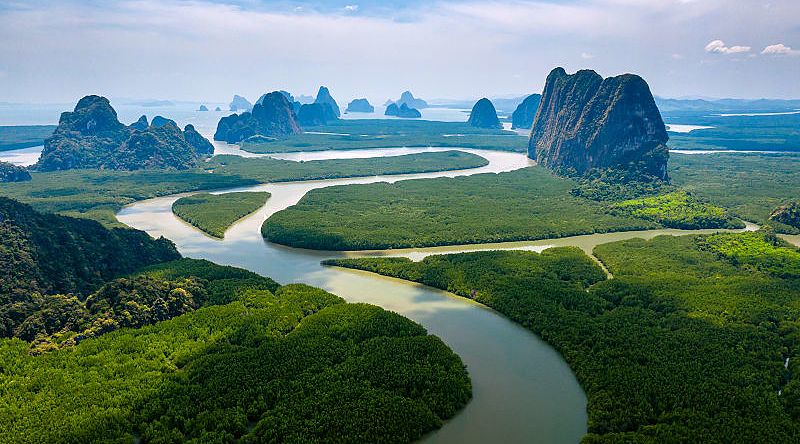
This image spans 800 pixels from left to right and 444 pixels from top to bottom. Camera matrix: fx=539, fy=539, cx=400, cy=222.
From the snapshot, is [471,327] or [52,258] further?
[52,258]

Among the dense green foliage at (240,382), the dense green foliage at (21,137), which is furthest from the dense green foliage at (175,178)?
the dense green foliage at (21,137)

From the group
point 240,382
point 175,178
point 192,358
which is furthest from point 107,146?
point 240,382

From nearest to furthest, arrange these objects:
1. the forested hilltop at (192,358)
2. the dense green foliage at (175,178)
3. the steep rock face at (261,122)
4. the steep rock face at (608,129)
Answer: the forested hilltop at (192,358)
the dense green foliage at (175,178)
the steep rock face at (608,129)
the steep rock face at (261,122)

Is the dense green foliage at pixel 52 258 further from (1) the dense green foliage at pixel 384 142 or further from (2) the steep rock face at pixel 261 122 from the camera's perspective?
(2) the steep rock face at pixel 261 122

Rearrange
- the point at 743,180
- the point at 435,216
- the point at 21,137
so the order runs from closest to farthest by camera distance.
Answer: the point at 435,216 < the point at 743,180 < the point at 21,137

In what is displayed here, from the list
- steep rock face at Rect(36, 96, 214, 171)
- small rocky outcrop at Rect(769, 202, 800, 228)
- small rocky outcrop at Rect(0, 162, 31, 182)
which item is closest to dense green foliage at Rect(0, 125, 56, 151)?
steep rock face at Rect(36, 96, 214, 171)

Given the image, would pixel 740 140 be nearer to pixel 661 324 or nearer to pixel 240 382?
pixel 661 324
